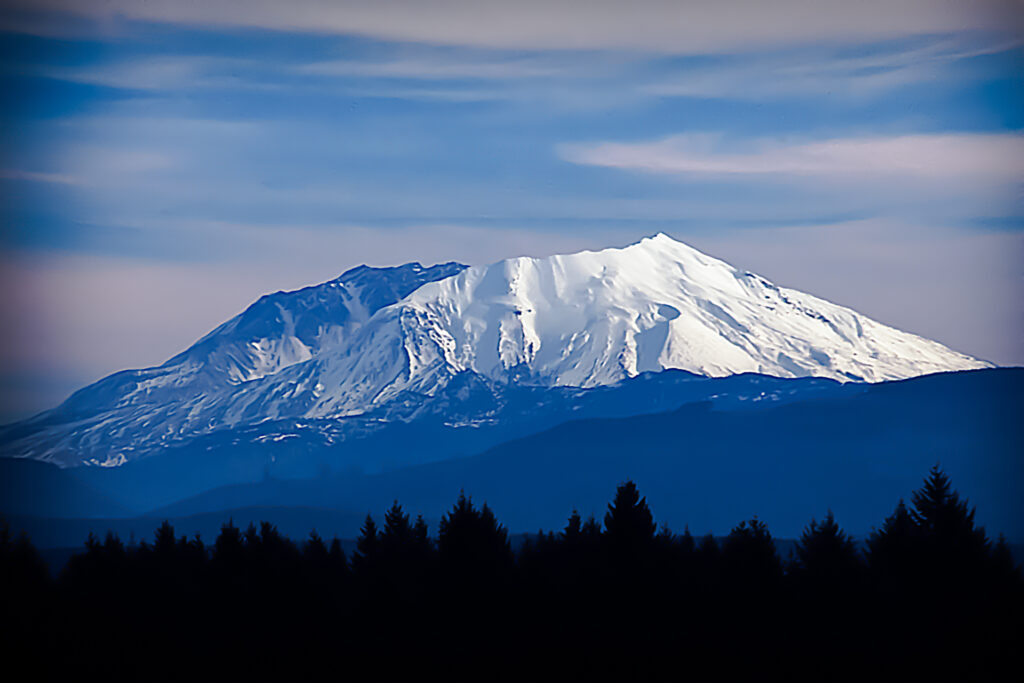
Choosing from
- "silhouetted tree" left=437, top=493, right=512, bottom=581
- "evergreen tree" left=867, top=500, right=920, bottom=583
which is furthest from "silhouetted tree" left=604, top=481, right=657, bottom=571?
"evergreen tree" left=867, top=500, right=920, bottom=583

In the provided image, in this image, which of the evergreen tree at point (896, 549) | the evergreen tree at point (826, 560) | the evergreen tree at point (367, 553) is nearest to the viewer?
the evergreen tree at point (826, 560)

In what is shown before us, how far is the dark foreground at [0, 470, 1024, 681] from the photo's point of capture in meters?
35.0

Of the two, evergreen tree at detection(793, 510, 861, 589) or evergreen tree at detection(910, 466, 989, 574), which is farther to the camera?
evergreen tree at detection(910, 466, 989, 574)

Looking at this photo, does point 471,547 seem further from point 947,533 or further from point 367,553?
point 947,533

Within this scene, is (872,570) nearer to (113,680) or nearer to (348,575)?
(348,575)

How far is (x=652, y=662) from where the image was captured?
35.7m

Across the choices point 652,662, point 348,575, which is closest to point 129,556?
point 348,575

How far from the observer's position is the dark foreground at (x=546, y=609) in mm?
35000

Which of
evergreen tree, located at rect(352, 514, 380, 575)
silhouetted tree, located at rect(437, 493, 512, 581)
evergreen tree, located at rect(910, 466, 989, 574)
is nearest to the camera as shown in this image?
evergreen tree, located at rect(910, 466, 989, 574)

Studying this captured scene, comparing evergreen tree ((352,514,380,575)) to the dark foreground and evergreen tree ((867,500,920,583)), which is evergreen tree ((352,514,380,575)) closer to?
the dark foreground

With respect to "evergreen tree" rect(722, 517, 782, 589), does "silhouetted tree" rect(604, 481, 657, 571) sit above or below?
above

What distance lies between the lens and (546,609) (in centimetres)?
3941

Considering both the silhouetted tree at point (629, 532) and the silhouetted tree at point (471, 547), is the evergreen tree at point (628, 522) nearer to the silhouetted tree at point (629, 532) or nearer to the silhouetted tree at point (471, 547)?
the silhouetted tree at point (629, 532)

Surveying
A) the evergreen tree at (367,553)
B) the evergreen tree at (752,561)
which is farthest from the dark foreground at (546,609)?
the evergreen tree at (367,553)
